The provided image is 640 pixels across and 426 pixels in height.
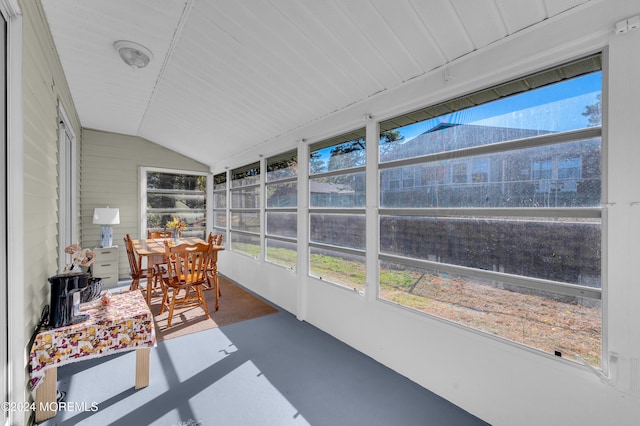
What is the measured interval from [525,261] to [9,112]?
3.06 meters

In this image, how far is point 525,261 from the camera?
176cm

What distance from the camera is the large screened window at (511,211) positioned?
1.56m

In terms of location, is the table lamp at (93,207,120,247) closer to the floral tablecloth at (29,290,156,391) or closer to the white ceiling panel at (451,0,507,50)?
the floral tablecloth at (29,290,156,391)

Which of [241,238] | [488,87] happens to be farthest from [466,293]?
[241,238]

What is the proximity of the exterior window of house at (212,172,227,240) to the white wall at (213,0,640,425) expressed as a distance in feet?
A: 13.5

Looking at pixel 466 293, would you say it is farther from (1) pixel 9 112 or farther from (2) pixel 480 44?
(1) pixel 9 112

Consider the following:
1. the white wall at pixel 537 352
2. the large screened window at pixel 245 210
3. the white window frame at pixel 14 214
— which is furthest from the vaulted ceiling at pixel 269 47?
the large screened window at pixel 245 210

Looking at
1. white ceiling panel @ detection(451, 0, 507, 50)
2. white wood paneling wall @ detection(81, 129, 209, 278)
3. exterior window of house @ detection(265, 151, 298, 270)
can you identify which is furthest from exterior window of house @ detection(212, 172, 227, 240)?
white ceiling panel @ detection(451, 0, 507, 50)

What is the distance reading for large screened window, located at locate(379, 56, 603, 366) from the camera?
1557 millimetres

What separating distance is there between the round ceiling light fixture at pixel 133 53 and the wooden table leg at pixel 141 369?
270cm

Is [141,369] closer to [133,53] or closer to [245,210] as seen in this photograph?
[133,53]

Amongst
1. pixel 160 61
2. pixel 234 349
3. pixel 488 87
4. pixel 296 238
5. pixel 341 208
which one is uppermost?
pixel 160 61

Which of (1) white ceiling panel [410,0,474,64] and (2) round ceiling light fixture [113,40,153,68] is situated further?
(2) round ceiling light fixture [113,40,153,68]

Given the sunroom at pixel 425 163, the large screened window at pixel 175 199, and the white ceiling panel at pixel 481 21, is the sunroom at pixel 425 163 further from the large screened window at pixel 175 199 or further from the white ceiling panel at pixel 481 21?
the large screened window at pixel 175 199
